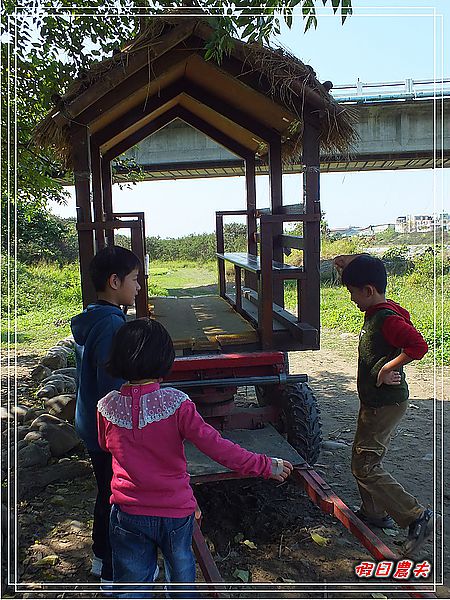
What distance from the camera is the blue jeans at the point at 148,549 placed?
2.20 metres

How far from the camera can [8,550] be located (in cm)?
311

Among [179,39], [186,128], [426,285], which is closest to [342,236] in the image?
[426,285]

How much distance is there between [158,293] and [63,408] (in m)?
8.32

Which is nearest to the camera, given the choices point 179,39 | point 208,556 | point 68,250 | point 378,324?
point 208,556

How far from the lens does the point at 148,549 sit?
89.6 inches

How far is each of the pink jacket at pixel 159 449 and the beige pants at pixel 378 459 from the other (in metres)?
1.49

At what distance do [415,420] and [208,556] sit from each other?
4332 mm

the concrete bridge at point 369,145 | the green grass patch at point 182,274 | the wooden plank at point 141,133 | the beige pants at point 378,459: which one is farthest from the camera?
the green grass patch at point 182,274

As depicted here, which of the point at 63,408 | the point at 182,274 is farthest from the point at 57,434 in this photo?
the point at 182,274

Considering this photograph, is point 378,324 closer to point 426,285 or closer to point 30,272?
point 426,285

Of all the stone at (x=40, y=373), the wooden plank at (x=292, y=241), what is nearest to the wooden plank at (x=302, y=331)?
the wooden plank at (x=292, y=241)

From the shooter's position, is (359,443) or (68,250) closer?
(359,443)

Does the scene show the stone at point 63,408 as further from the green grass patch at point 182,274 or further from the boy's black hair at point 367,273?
the green grass patch at point 182,274

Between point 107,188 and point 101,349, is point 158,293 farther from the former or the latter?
point 101,349
